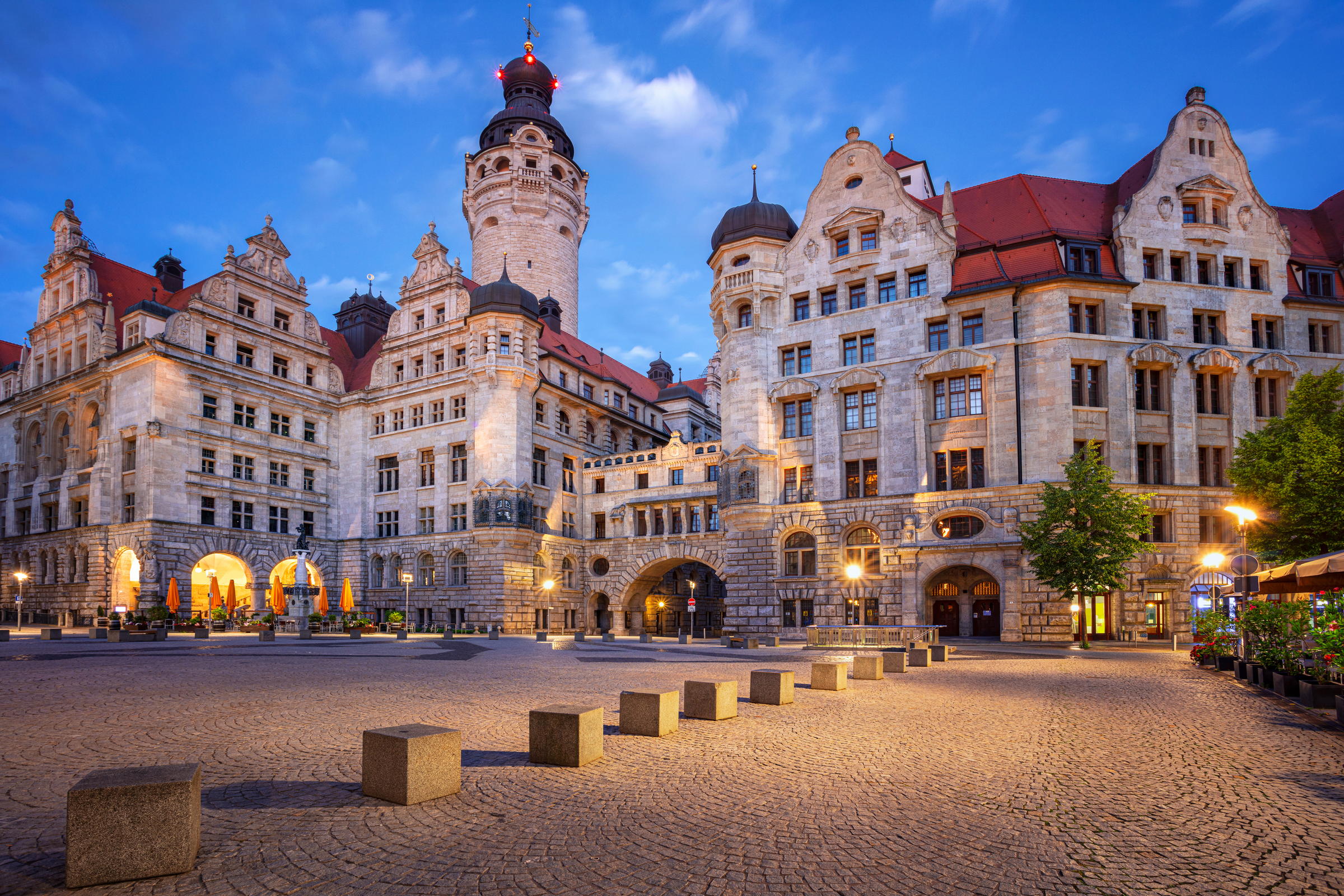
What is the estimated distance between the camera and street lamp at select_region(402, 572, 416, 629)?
46.9 meters

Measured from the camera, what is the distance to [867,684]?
17609 millimetres

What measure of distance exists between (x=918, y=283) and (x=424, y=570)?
36.7 m

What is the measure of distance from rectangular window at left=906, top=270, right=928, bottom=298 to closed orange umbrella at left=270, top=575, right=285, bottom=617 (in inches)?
1708

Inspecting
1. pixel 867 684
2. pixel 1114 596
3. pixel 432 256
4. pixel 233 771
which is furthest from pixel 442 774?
pixel 432 256

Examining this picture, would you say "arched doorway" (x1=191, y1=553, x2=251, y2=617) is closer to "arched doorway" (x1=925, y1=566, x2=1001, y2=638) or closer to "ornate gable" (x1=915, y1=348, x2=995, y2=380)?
"arched doorway" (x1=925, y1=566, x2=1001, y2=638)

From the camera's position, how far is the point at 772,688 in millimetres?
14250

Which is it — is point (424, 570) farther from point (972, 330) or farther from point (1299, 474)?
point (1299, 474)

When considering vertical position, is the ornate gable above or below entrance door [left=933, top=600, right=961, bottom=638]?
above

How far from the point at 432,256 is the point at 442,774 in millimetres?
53804

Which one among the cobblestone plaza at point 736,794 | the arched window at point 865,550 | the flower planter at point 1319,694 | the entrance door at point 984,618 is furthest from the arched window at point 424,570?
the flower planter at point 1319,694

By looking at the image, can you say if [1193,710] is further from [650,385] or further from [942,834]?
[650,385]

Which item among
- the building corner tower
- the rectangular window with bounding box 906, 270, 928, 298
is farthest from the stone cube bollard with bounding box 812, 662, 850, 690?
the building corner tower

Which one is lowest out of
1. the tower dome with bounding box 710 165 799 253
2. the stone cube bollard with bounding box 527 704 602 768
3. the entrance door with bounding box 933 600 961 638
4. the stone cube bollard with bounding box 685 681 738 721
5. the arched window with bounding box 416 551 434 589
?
the entrance door with bounding box 933 600 961 638

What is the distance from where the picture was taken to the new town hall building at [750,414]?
3828 cm
